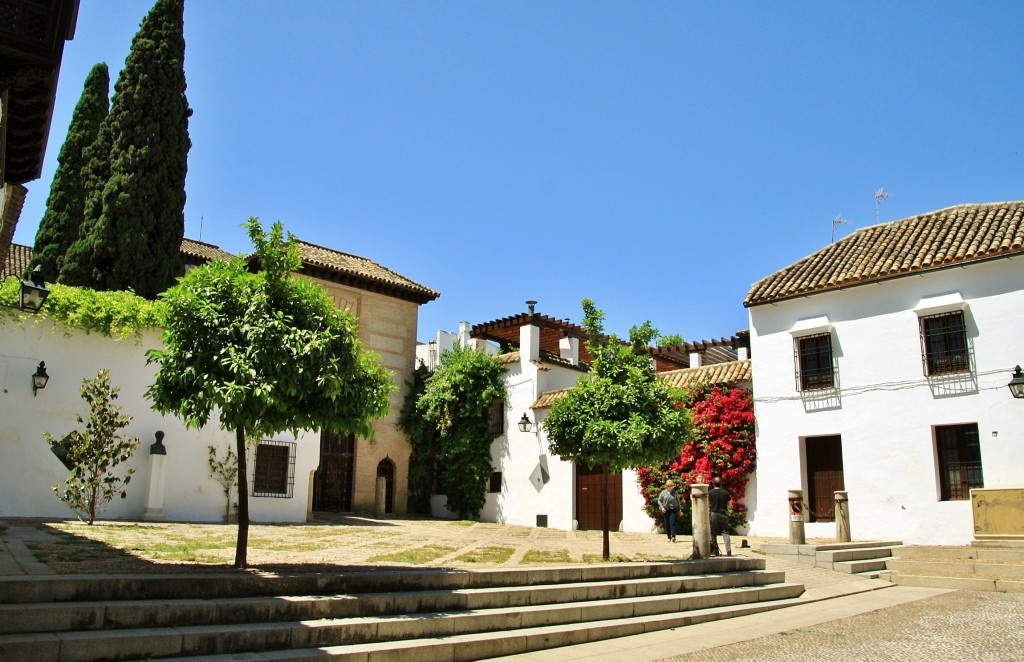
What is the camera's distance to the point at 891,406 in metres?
16.4

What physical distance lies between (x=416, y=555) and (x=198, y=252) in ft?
59.0

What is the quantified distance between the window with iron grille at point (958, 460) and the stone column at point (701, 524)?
7.17m

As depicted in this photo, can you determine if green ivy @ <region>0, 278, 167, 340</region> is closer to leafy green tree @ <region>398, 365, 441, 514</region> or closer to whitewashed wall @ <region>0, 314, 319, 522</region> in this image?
whitewashed wall @ <region>0, 314, 319, 522</region>

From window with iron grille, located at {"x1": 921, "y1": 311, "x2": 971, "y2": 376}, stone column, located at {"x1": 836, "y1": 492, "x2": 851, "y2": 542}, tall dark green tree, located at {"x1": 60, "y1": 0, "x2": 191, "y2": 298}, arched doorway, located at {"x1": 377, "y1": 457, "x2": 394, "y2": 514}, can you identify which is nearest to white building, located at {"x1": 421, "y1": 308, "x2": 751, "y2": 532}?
arched doorway, located at {"x1": 377, "y1": 457, "x2": 394, "y2": 514}

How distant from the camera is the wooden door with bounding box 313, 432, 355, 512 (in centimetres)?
2277

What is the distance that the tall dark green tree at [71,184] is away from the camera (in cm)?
2050

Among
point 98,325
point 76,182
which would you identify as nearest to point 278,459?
point 98,325

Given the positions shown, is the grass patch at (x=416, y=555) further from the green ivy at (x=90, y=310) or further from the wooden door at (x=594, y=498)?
the wooden door at (x=594, y=498)

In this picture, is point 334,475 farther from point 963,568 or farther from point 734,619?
point 963,568

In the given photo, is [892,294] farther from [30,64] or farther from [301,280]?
[30,64]

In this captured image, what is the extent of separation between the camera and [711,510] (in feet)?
42.4

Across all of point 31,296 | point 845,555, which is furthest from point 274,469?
point 845,555

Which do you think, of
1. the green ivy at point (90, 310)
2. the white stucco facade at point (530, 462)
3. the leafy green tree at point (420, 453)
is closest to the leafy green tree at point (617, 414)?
the green ivy at point (90, 310)

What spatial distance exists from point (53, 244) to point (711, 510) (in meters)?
18.5
